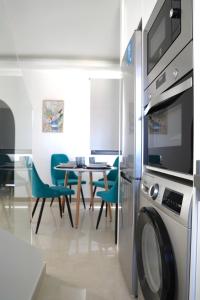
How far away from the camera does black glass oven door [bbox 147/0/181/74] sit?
1.01 m

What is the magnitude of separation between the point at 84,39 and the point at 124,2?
4.57ft

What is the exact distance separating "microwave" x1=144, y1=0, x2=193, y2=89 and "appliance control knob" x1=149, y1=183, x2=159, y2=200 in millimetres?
550

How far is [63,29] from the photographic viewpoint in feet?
12.1

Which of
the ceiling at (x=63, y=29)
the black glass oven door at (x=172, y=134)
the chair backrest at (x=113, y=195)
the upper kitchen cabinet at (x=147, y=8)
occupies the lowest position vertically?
the chair backrest at (x=113, y=195)

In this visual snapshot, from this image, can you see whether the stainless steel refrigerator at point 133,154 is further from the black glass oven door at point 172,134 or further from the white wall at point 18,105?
the white wall at point 18,105

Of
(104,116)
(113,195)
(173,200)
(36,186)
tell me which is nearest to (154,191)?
(173,200)

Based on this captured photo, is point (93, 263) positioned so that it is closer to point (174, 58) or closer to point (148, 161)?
point (148, 161)

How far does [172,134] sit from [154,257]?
0.59m

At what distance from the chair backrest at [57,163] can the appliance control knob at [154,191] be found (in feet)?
11.9

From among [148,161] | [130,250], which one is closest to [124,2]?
[148,161]

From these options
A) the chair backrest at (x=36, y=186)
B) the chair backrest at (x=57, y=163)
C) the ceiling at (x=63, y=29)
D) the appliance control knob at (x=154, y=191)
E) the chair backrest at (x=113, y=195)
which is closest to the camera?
the appliance control knob at (x=154, y=191)

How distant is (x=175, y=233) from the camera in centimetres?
96

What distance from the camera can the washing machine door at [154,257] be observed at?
3.14 ft

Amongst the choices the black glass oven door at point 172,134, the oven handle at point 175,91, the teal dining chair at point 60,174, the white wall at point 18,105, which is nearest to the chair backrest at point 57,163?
the teal dining chair at point 60,174
